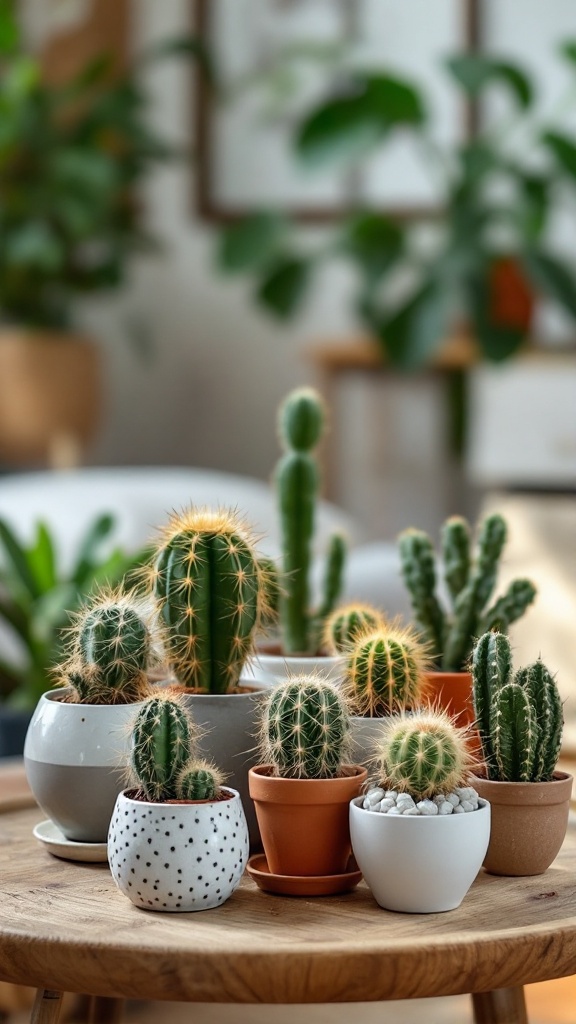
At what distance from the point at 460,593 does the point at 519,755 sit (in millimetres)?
242

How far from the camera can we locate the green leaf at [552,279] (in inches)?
135

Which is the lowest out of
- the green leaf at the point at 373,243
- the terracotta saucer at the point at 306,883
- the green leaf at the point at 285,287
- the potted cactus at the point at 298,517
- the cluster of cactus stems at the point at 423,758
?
the terracotta saucer at the point at 306,883

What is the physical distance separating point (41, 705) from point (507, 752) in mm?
329

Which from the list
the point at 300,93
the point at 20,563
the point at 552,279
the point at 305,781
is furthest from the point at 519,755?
the point at 300,93

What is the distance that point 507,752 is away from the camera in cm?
92

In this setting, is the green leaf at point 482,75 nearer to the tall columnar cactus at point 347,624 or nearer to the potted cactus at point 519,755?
the tall columnar cactus at point 347,624


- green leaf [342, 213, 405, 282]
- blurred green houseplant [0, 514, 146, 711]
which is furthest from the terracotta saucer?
green leaf [342, 213, 405, 282]

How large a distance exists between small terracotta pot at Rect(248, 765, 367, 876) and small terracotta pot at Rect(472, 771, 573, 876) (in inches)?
3.9

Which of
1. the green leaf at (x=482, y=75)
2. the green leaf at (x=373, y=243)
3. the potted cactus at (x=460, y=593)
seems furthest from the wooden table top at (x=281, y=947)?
the green leaf at (x=373, y=243)

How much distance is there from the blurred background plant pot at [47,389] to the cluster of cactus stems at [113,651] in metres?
3.10

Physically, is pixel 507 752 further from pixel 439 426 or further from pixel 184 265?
pixel 184 265

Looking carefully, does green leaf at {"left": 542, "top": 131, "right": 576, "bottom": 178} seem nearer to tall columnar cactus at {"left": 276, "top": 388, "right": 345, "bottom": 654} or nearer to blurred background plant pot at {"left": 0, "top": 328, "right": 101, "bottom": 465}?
blurred background plant pot at {"left": 0, "top": 328, "right": 101, "bottom": 465}

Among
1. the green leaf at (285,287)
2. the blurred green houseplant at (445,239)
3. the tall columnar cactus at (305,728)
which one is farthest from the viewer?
the green leaf at (285,287)

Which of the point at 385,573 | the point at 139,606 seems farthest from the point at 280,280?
the point at 139,606
